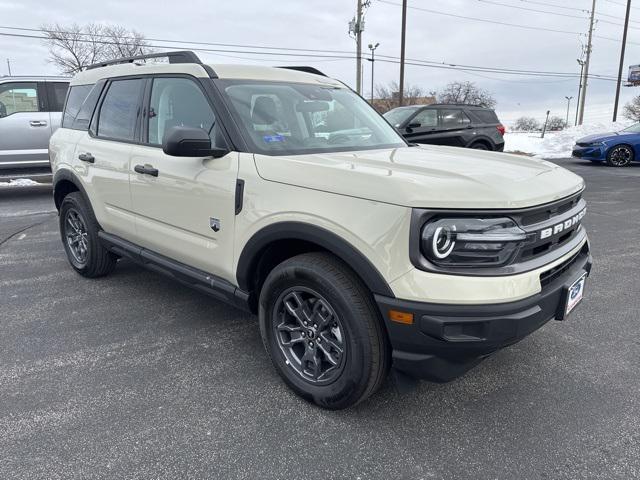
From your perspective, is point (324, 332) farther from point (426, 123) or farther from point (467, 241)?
point (426, 123)

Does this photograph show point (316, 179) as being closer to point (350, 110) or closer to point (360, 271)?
point (360, 271)

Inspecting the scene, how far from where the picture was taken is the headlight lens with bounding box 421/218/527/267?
6.91ft

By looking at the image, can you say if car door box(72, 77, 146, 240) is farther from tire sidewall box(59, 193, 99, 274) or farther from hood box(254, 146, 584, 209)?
hood box(254, 146, 584, 209)

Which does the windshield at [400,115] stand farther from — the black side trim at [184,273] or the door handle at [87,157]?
the black side trim at [184,273]

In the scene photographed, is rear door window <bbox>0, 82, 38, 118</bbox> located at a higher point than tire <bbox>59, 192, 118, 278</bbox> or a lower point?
higher

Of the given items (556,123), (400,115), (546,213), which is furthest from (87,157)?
(556,123)

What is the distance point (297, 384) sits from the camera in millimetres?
2729

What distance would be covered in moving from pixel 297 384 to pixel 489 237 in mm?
1330

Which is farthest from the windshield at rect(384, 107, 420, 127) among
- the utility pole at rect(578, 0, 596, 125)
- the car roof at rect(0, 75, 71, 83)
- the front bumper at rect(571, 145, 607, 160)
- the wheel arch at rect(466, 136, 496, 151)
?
the utility pole at rect(578, 0, 596, 125)

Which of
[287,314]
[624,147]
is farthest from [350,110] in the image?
[624,147]

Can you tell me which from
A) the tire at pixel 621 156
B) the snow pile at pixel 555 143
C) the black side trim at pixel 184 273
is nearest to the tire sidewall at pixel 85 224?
the black side trim at pixel 184 273

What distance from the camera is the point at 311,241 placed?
2.46 meters

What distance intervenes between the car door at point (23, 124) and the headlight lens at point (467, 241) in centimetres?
935

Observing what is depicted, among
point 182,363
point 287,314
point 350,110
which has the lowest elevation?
point 182,363
